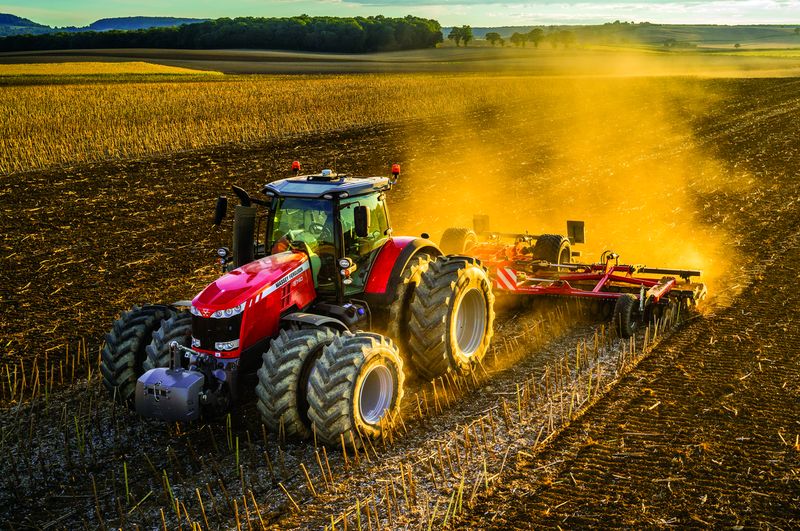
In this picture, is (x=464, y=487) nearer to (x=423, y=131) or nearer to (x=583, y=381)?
(x=583, y=381)

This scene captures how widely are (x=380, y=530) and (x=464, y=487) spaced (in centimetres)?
98

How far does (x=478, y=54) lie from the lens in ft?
340

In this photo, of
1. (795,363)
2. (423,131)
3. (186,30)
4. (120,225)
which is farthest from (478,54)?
(795,363)

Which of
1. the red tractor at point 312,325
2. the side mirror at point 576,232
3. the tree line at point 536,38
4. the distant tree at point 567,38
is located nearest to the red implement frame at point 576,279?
the side mirror at point 576,232

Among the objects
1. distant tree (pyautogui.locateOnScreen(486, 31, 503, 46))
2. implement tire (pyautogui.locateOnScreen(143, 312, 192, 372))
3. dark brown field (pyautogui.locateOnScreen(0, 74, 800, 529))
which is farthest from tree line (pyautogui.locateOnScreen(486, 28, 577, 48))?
implement tire (pyautogui.locateOnScreen(143, 312, 192, 372))

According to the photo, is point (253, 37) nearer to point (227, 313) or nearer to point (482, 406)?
point (482, 406)

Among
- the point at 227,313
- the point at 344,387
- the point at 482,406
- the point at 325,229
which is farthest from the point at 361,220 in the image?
the point at 482,406

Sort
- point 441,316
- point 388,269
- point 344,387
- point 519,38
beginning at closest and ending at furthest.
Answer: point 344,387 → point 441,316 → point 388,269 → point 519,38

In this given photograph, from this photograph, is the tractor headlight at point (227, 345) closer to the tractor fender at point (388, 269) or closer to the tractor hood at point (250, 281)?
the tractor hood at point (250, 281)

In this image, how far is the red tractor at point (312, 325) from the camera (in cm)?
711

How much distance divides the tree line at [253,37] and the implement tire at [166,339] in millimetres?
101678

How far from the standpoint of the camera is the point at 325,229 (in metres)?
8.43

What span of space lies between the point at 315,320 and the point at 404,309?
1405 millimetres

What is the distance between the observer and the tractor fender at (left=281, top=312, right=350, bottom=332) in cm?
761
